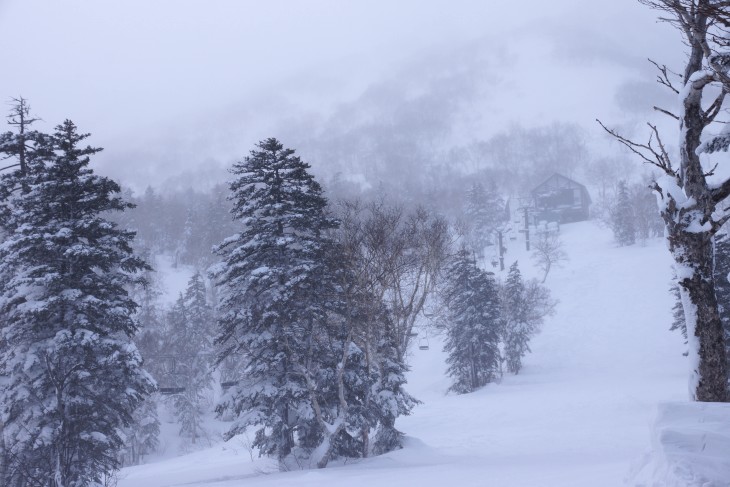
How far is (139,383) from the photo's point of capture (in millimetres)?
16469

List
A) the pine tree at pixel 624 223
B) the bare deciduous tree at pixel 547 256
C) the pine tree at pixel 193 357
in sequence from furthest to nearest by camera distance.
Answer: the pine tree at pixel 624 223 < the bare deciduous tree at pixel 547 256 < the pine tree at pixel 193 357

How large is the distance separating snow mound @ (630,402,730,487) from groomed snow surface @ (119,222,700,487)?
0.43ft

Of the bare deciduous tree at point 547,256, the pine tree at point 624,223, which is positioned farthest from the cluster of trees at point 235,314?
the pine tree at point 624,223

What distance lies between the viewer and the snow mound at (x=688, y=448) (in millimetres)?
5559

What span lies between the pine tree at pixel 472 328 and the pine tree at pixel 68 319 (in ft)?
93.8

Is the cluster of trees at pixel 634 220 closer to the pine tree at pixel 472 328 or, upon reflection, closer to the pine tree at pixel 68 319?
the pine tree at pixel 472 328

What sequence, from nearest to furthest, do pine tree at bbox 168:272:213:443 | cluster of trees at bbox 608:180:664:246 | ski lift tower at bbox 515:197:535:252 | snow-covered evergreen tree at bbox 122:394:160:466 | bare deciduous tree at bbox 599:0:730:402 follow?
bare deciduous tree at bbox 599:0:730:402 → snow-covered evergreen tree at bbox 122:394:160:466 → pine tree at bbox 168:272:213:443 → cluster of trees at bbox 608:180:664:246 → ski lift tower at bbox 515:197:535:252

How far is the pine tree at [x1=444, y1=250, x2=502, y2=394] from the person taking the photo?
4100cm

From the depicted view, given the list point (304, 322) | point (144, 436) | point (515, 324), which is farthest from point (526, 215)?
point (304, 322)

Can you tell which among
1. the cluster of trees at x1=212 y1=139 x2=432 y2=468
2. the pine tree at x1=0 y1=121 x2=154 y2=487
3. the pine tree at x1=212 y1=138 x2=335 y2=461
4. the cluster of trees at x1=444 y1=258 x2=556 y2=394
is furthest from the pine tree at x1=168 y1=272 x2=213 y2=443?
the pine tree at x1=0 y1=121 x2=154 y2=487

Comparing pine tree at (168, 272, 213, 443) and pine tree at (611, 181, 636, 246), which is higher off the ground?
pine tree at (611, 181, 636, 246)

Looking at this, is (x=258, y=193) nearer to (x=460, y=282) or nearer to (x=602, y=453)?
(x=602, y=453)

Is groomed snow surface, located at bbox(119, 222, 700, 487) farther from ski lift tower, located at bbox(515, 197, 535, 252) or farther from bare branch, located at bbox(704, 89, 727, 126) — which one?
ski lift tower, located at bbox(515, 197, 535, 252)

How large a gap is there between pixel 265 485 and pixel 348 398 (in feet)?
19.9
